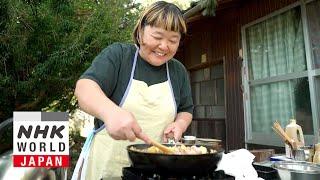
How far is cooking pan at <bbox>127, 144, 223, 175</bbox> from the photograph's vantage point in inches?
48.5

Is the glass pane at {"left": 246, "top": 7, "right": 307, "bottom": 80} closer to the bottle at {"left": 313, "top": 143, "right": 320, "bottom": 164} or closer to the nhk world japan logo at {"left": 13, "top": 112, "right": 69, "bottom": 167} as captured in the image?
the bottle at {"left": 313, "top": 143, "right": 320, "bottom": 164}

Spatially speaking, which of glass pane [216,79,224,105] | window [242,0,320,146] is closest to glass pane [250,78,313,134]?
window [242,0,320,146]

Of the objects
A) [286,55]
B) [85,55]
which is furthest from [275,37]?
[85,55]

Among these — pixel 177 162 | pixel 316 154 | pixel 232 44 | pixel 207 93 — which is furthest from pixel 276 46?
pixel 177 162

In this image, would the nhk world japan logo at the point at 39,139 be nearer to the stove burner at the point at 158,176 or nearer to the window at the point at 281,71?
the stove burner at the point at 158,176

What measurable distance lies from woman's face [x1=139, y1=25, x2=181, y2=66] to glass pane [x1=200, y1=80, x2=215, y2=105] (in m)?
5.95

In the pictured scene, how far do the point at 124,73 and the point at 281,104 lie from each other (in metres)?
4.01

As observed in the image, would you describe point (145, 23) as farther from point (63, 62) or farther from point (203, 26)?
point (203, 26)

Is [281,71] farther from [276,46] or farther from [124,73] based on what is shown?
[124,73]

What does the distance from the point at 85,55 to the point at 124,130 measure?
202 inches

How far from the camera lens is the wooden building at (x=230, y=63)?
15.4 ft

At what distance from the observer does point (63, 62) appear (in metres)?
5.86

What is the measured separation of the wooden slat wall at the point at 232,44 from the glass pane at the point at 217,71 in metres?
0.23

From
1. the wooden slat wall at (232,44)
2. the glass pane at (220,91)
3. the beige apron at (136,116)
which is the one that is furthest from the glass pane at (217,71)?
the beige apron at (136,116)
